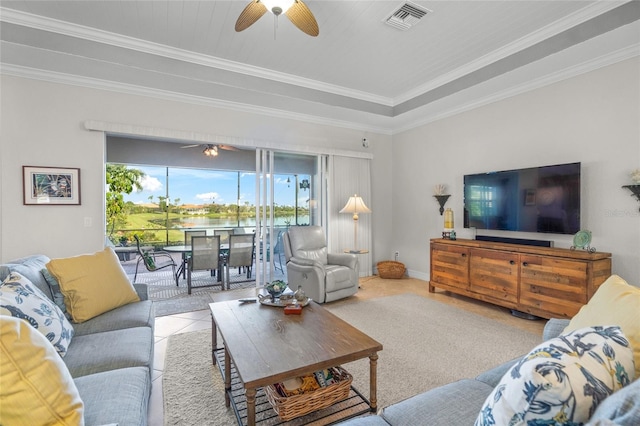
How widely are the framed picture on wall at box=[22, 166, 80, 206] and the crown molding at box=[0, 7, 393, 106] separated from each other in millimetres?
1434

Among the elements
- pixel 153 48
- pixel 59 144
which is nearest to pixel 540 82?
pixel 153 48

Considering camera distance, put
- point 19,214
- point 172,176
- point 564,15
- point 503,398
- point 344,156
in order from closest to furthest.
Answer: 1. point 503,398
2. point 564,15
3. point 19,214
4. point 344,156
5. point 172,176

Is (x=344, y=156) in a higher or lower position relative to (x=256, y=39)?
lower

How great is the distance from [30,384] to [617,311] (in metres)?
1.98

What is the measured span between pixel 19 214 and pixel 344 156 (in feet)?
14.1

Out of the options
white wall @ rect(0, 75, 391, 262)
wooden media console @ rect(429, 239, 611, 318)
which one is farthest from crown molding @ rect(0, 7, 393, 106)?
wooden media console @ rect(429, 239, 611, 318)

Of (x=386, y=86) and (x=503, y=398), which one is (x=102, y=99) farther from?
(x=503, y=398)

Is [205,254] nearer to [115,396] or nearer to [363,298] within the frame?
[363,298]

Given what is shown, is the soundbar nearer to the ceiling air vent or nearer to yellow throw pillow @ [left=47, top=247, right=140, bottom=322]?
the ceiling air vent

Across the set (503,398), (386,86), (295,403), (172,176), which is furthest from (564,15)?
(172,176)

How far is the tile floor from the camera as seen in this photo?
2.11 metres

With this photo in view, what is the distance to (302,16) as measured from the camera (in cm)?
244

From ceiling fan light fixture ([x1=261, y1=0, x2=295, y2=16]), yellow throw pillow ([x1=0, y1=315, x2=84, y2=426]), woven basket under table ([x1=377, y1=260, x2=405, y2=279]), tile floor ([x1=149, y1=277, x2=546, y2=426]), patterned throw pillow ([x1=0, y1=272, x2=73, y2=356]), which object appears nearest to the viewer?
yellow throw pillow ([x1=0, y1=315, x2=84, y2=426])

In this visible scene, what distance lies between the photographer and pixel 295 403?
1.64 metres
